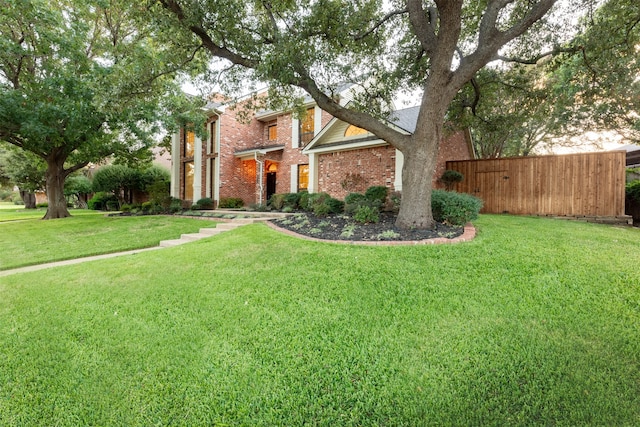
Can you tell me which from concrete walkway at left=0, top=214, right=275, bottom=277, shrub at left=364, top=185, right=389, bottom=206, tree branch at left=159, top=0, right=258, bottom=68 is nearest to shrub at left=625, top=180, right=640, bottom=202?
shrub at left=364, top=185, right=389, bottom=206

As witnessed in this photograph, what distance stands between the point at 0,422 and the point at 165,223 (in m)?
8.95

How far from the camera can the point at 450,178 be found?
1088cm

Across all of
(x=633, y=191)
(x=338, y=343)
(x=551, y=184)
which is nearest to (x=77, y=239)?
(x=338, y=343)

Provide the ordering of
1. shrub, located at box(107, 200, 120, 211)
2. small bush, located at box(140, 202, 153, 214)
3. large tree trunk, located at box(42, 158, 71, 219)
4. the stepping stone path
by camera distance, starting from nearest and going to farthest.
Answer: the stepping stone path, large tree trunk, located at box(42, 158, 71, 219), small bush, located at box(140, 202, 153, 214), shrub, located at box(107, 200, 120, 211)

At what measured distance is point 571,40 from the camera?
6.67 metres

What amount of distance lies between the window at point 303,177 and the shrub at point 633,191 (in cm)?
1226

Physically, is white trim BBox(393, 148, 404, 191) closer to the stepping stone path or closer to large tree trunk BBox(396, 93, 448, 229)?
large tree trunk BBox(396, 93, 448, 229)

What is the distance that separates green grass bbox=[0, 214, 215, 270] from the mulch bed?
4.11 meters

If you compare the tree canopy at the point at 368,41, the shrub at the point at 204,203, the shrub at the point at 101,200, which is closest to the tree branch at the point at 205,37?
the tree canopy at the point at 368,41

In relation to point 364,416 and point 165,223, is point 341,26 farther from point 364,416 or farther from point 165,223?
point 165,223

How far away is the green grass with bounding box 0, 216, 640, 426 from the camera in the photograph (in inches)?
71.0

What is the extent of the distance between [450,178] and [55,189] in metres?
19.5

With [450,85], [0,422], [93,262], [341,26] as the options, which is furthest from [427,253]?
[93,262]

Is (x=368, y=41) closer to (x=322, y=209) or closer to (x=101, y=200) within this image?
(x=322, y=209)
